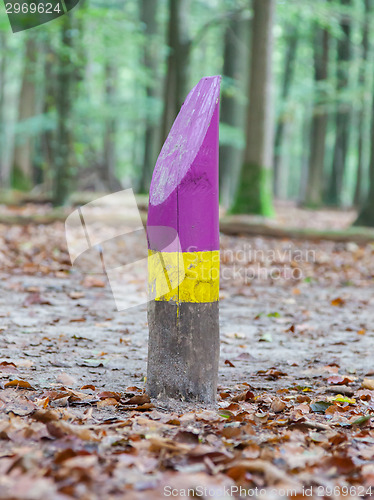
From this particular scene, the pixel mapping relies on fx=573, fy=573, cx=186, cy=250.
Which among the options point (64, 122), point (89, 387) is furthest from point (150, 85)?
point (89, 387)

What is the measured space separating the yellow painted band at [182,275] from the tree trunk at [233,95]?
44.4 feet

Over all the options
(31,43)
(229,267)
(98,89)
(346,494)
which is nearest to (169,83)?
(31,43)

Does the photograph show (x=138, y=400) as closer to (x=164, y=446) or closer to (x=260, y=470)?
(x=164, y=446)

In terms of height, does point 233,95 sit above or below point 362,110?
below

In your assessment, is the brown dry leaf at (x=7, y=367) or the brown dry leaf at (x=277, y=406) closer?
the brown dry leaf at (x=277, y=406)

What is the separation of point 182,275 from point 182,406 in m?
0.70

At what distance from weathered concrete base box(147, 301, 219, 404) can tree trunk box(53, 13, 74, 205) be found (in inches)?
340

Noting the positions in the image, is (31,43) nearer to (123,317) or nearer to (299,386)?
(123,317)

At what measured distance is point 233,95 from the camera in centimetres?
1748

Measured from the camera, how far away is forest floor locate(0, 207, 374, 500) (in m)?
2.06

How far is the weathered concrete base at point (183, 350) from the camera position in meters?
3.07

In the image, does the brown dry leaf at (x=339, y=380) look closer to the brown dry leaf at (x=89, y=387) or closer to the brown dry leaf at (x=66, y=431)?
the brown dry leaf at (x=89, y=387)

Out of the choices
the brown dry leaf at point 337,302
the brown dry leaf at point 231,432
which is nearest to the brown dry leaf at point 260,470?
the brown dry leaf at point 231,432

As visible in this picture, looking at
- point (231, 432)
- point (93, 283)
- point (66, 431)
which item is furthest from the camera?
point (93, 283)
